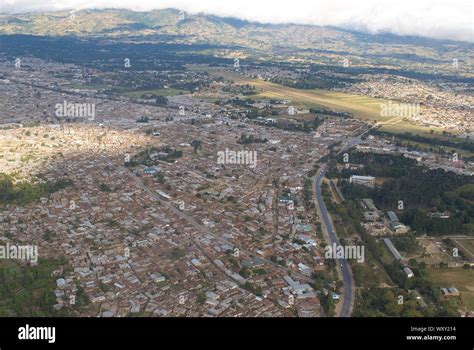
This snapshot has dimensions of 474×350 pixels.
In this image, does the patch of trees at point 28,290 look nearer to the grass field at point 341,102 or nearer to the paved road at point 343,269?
the paved road at point 343,269

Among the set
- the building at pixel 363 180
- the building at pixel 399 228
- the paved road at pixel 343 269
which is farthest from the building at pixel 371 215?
the building at pixel 363 180

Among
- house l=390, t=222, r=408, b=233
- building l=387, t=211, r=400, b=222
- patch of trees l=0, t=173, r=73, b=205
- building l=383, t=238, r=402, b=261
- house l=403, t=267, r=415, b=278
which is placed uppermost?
patch of trees l=0, t=173, r=73, b=205

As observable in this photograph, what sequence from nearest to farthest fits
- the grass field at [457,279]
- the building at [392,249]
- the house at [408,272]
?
the grass field at [457,279] → the house at [408,272] → the building at [392,249]

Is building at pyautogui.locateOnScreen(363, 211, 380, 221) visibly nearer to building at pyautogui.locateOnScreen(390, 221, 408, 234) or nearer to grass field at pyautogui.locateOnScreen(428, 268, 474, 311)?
building at pyautogui.locateOnScreen(390, 221, 408, 234)

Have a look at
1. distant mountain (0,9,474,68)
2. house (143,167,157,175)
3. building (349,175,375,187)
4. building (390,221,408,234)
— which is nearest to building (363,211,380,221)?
building (390,221,408,234)

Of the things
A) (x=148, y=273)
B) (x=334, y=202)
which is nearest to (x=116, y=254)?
(x=148, y=273)

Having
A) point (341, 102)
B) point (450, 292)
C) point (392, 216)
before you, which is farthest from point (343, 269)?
point (341, 102)

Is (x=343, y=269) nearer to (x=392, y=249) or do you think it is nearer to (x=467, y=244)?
(x=392, y=249)
